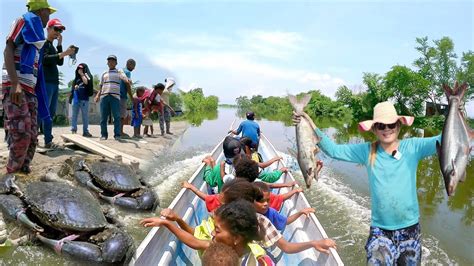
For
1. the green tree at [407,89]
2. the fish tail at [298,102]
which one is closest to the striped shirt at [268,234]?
the fish tail at [298,102]

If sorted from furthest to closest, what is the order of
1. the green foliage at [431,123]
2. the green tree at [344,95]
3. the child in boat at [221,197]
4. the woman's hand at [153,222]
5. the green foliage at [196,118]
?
the green tree at [344,95] < the green foliage at [196,118] < the green foliage at [431,123] < the child in boat at [221,197] < the woman's hand at [153,222]

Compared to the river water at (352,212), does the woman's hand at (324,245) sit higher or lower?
higher

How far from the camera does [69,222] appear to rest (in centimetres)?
402

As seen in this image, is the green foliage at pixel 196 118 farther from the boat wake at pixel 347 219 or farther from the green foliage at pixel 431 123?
the boat wake at pixel 347 219

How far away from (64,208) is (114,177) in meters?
1.72

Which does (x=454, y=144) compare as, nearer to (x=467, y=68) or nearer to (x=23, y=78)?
(x=23, y=78)

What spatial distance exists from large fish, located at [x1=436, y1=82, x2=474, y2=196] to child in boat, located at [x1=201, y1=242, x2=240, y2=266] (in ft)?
4.69

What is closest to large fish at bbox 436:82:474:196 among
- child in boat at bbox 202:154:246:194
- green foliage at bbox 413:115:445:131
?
child in boat at bbox 202:154:246:194

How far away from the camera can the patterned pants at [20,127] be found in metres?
4.87

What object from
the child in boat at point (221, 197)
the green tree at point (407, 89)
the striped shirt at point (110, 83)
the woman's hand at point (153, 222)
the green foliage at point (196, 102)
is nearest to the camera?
the woman's hand at point (153, 222)

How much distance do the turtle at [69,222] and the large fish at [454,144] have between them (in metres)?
2.92

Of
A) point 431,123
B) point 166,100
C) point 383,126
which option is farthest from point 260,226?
point 431,123

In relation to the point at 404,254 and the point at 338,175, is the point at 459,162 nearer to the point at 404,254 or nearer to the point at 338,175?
the point at 404,254

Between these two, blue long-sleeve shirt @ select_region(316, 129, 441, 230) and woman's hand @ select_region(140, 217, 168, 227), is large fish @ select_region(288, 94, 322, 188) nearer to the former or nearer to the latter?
blue long-sleeve shirt @ select_region(316, 129, 441, 230)
